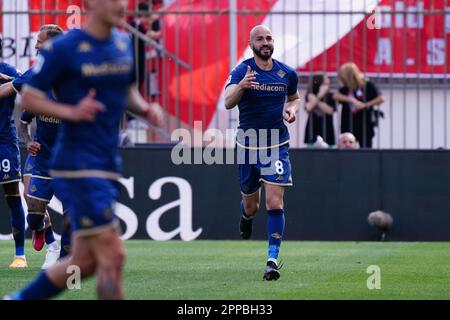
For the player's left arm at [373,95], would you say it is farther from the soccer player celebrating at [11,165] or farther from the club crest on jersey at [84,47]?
the club crest on jersey at [84,47]

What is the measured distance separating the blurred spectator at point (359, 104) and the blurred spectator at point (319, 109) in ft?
0.58

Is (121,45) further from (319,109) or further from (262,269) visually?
(319,109)

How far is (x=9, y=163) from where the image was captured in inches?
504

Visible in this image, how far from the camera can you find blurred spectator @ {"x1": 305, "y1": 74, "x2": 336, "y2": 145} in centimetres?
1853

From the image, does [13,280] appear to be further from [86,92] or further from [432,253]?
[432,253]

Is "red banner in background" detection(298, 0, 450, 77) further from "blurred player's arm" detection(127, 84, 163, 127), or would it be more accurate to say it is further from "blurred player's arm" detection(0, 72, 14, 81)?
"blurred player's arm" detection(127, 84, 163, 127)

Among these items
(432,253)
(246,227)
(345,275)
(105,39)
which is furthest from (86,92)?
(432,253)

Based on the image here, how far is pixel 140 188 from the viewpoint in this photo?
59.0 feet

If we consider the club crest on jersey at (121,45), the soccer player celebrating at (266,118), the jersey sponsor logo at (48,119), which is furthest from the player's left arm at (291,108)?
the club crest on jersey at (121,45)

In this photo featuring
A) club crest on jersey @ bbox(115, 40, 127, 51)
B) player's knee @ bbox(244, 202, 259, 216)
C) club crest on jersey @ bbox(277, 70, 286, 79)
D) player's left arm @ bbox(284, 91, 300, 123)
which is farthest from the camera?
player's knee @ bbox(244, 202, 259, 216)

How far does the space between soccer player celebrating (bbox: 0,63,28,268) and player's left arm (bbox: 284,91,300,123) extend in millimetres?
3011

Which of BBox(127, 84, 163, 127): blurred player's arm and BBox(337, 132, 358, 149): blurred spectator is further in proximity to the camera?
BBox(337, 132, 358, 149): blurred spectator

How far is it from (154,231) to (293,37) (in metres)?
3.91

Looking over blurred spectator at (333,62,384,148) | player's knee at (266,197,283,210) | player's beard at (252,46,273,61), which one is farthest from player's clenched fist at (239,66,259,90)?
blurred spectator at (333,62,384,148)
